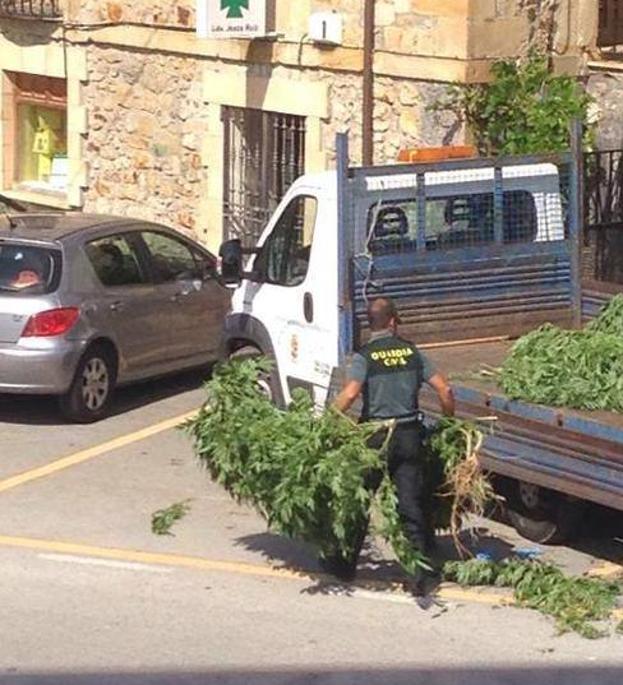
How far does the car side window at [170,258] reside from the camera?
15.9 m

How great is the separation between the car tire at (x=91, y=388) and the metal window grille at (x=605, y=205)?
478 cm

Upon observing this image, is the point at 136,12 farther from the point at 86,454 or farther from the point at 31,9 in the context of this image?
the point at 86,454

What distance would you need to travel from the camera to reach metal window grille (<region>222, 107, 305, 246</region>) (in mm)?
19781

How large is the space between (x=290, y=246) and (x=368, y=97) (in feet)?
17.4

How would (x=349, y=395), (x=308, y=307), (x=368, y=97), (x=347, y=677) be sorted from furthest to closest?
(x=368, y=97) < (x=308, y=307) < (x=349, y=395) < (x=347, y=677)

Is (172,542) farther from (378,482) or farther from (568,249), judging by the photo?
(568,249)

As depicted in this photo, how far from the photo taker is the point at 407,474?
33.8 feet

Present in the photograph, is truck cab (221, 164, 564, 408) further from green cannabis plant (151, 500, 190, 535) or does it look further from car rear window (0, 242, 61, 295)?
car rear window (0, 242, 61, 295)

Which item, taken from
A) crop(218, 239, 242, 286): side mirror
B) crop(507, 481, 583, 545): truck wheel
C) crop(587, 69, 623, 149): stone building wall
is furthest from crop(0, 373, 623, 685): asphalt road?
crop(587, 69, 623, 149): stone building wall

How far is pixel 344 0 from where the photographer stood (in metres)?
18.5

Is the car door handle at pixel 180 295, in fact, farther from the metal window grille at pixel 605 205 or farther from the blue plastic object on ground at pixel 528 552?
the blue plastic object on ground at pixel 528 552

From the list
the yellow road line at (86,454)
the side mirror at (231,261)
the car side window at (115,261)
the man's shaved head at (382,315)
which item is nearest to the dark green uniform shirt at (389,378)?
the man's shaved head at (382,315)

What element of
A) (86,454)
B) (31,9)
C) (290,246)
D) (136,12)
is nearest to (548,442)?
(290,246)

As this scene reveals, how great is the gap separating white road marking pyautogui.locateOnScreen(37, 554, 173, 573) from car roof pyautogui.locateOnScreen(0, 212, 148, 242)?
411cm
